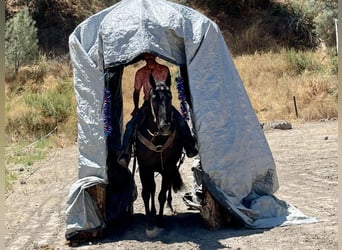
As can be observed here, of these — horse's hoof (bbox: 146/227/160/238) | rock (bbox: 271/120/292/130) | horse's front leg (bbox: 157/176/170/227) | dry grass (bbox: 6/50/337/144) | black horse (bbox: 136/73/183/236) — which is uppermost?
black horse (bbox: 136/73/183/236)

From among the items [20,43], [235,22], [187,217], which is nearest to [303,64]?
[235,22]

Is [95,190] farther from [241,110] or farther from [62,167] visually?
[62,167]

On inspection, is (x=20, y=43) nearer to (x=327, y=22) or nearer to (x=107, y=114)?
(x=327, y=22)

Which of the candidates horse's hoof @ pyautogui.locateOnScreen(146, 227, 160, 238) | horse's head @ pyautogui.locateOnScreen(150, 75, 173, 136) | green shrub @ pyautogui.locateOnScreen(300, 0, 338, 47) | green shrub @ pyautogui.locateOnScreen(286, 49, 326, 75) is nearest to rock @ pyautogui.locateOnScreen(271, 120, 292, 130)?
green shrub @ pyautogui.locateOnScreen(286, 49, 326, 75)

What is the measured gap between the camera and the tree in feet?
103

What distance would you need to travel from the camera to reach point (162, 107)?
6945 mm

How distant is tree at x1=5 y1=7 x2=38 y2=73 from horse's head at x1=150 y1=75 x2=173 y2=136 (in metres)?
25.3

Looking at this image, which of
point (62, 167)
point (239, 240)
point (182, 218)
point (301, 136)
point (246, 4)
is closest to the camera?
point (239, 240)

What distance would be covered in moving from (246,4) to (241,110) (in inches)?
1204

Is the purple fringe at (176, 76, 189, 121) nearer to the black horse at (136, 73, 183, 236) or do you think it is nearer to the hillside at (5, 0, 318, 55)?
the black horse at (136, 73, 183, 236)

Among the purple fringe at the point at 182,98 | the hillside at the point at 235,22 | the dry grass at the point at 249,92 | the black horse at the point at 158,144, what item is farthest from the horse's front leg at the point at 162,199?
the hillside at the point at 235,22

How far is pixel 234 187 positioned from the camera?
7762mm

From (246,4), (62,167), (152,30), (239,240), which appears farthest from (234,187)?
(246,4)

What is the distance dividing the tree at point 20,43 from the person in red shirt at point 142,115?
81.4ft
